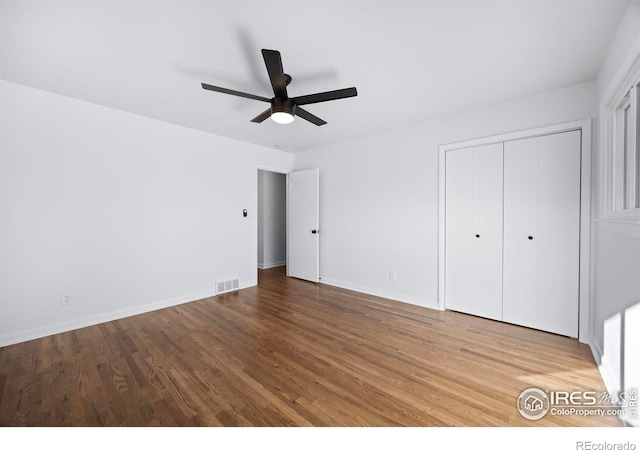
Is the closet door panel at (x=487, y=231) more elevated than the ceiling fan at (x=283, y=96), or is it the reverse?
the ceiling fan at (x=283, y=96)

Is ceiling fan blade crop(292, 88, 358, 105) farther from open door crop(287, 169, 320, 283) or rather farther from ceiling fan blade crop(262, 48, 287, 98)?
open door crop(287, 169, 320, 283)

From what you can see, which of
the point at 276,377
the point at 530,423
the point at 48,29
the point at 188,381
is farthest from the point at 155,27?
the point at 530,423

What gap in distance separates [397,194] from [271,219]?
3.35 metres

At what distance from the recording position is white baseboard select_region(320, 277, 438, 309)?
136 inches

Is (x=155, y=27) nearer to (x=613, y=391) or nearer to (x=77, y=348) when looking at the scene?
(x=77, y=348)

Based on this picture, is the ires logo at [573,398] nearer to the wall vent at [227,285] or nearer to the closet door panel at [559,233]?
the closet door panel at [559,233]

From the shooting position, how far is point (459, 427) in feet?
4.76

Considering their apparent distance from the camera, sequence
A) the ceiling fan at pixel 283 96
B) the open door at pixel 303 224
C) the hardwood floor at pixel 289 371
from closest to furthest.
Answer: the hardwood floor at pixel 289 371 < the ceiling fan at pixel 283 96 < the open door at pixel 303 224

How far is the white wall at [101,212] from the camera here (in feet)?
8.07

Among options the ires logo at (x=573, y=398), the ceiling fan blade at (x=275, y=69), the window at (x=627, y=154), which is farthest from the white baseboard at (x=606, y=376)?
the ceiling fan blade at (x=275, y=69)

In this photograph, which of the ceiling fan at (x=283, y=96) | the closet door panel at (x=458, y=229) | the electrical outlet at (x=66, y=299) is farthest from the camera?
the closet door panel at (x=458, y=229)

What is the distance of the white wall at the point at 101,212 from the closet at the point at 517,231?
10.9 ft

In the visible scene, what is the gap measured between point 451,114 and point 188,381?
385 cm

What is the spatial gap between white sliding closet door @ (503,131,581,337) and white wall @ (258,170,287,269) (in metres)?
4.55
